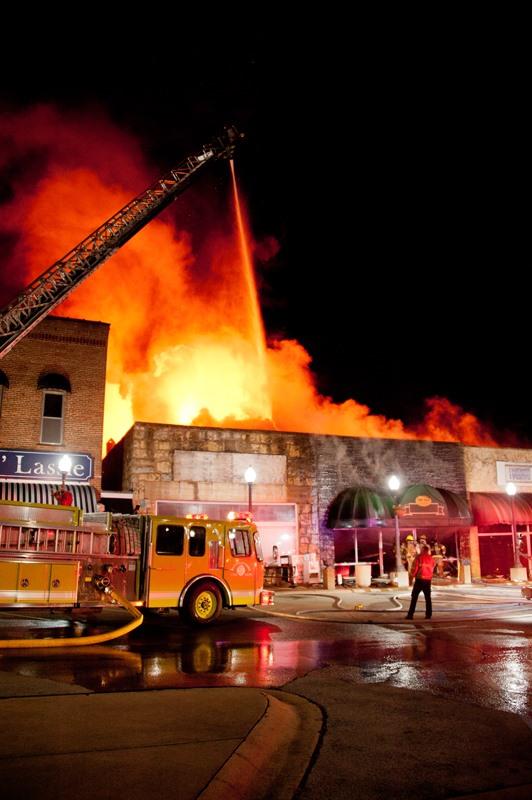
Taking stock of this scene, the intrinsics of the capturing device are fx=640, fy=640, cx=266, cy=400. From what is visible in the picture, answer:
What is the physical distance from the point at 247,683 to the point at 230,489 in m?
15.8

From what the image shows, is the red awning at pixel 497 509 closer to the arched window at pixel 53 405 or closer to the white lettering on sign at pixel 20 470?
the arched window at pixel 53 405

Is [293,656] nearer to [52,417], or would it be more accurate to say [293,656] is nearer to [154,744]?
[154,744]

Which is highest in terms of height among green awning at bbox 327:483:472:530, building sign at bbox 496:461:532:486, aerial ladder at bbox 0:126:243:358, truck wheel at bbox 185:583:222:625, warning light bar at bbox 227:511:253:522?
aerial ladder at bbox 0:126:243:358

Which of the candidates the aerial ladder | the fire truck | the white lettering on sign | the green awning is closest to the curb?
the fire truck

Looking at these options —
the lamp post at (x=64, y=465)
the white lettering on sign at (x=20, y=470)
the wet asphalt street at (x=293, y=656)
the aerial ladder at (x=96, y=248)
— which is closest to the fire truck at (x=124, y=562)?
the wet asphalt street at (x=293, y=656)

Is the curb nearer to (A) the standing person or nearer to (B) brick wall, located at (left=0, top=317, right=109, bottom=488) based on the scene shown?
(A) the standing person

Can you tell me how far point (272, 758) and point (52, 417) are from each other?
698 inches

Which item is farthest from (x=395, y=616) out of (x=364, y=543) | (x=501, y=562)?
(x=501, y=562)

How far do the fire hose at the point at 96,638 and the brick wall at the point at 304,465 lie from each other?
10.1 m

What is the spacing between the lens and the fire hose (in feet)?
30.7

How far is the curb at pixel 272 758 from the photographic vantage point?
3.94m

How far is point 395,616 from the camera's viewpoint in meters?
13.9

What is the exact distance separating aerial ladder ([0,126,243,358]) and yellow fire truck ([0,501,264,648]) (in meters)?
7.17

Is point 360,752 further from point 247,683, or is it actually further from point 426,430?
point 426,430
